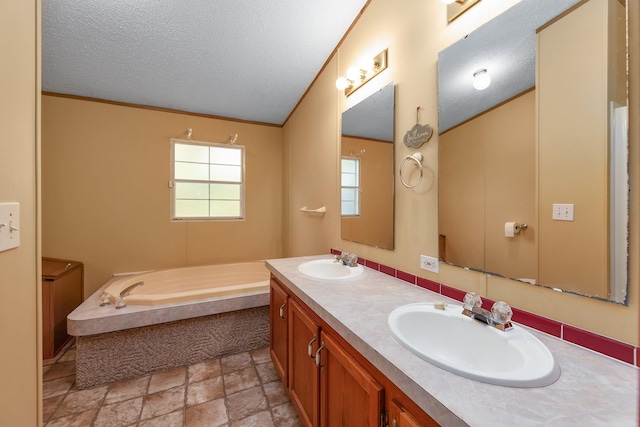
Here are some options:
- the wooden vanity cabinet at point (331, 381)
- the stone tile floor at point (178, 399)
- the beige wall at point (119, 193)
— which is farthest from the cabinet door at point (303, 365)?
the beige wall at point (119, 193)

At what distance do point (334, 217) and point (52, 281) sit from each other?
98.6 inches

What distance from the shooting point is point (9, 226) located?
68cm

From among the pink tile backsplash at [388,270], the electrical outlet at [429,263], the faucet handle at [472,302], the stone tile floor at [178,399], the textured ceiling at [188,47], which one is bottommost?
the stone tile floor at [178,399]

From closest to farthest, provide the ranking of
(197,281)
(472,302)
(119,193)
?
(472,302) < (119,193) < (197,281)

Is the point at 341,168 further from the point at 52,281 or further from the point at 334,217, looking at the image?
the point at 52,281

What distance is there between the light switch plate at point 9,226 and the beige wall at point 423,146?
1.55 meters

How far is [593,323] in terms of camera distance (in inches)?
28.6

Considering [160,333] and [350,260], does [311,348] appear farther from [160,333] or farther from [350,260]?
[160,333]

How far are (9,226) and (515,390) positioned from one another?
1.36 m

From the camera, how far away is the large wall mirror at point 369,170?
154 centimetres

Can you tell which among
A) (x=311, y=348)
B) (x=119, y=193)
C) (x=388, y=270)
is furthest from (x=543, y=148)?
(x=119, y=193)

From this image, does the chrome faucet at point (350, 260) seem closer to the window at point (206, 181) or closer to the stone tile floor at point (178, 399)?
the stone tile floor at point (178, 399)

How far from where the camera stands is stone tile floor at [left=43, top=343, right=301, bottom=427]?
4.85 ft

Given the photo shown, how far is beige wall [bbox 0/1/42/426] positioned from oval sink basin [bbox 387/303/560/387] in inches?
43.8
